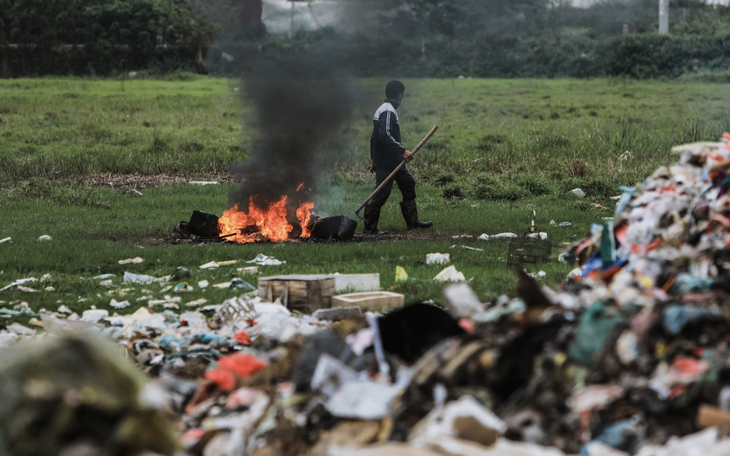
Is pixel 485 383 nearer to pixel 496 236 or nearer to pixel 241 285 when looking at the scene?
pixel 241 285

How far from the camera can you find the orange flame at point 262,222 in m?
12.1

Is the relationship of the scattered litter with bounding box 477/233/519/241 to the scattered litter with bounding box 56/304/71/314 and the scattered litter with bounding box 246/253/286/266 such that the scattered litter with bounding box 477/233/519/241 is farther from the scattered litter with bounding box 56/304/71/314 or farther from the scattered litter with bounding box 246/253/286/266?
the scattered litter with bounding box 56/304/71/314

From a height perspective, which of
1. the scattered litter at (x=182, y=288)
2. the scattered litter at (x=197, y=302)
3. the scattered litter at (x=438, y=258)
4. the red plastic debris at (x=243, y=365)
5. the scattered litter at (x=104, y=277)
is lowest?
the scattered litter at (x=104, y=277)

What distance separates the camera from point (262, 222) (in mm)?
12445

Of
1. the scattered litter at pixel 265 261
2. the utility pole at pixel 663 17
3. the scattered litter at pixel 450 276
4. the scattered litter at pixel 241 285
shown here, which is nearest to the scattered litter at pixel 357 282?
the scattered litter at pixel 450 276

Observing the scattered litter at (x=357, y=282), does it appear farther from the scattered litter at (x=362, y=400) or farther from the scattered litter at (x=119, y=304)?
the scattered litter at (x=362, y=400)

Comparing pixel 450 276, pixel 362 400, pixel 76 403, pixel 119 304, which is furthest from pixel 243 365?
pixel 450 276

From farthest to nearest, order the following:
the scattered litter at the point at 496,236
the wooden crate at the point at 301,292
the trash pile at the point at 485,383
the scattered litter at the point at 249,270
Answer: the scattered litter at the point at 496,236 < the scattered litter at the point at 249,270 < the wooden crate at the point at 301,292 < the trash pile at the point at 485,383

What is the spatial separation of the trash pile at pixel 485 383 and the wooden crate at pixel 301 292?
2.02 meters

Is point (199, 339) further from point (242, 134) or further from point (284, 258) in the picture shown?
point (242, 134)

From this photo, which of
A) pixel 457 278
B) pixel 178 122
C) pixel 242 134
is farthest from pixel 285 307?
pixel 178 122

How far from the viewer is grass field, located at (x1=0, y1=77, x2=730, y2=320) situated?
32.2 feet

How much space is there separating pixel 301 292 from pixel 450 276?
182cm

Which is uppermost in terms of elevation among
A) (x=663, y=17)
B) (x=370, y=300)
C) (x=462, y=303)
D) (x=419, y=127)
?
(x=663, y=17)
